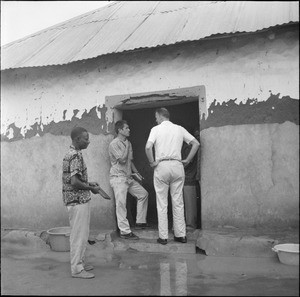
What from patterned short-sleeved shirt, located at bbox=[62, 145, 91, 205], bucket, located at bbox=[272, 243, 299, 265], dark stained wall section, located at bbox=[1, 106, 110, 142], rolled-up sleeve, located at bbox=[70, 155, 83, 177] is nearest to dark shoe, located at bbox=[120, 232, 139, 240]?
dark stained wall section, located at bbox=[1, 106, 110, 142]

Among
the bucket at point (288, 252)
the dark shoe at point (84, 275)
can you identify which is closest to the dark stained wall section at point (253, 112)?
the bucket at point (288, 252)

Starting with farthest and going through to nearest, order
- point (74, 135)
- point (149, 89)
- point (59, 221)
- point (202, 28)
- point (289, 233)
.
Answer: point (59, 221), point (149, 89), point (202, 28), point (289, 233), point (74, 135)

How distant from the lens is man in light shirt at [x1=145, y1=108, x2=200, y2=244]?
5414 mm

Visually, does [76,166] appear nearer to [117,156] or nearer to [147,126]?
[117,156]

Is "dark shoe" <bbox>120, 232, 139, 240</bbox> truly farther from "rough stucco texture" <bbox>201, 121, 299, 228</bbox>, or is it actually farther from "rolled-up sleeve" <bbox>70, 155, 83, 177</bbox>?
"rolled-up sleeve" <bbox>70, 155, 83, 177</bbox>

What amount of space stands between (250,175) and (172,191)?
1.08 metres

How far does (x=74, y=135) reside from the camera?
433cm

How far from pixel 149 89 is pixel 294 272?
10.5ft

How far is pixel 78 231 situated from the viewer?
13.9 feet

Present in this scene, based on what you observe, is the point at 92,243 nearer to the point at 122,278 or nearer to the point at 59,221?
the point at 59,221

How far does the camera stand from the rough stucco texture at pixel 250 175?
16.7ft

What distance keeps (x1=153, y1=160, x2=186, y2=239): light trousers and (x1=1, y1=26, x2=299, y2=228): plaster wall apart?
38cm

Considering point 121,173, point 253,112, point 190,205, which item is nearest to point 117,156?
point 121,173

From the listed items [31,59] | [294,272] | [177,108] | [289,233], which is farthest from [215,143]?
[31,59]
